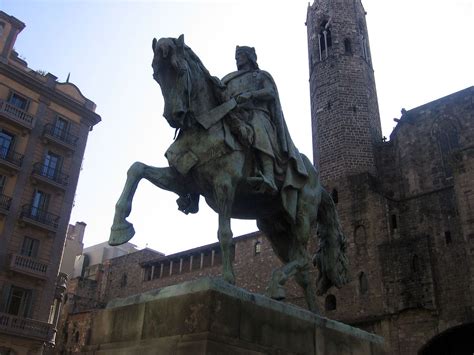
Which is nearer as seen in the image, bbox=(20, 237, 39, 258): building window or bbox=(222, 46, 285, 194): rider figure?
bbox=(222, 46, 285, 194): rider figure

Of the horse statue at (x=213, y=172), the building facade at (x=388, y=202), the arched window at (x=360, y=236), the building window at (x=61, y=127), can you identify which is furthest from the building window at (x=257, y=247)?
the horse statue at (x=213, y=172)

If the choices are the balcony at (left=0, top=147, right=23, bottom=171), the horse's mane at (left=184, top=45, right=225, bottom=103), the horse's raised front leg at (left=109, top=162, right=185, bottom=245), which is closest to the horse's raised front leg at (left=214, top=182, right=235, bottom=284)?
the horse's raised front leg at (left=109, top=162, right=185, bottom=245)

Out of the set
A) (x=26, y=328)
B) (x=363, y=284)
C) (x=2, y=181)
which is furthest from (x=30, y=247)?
(x=363, y=284)

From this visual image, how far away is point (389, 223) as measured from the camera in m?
28.2

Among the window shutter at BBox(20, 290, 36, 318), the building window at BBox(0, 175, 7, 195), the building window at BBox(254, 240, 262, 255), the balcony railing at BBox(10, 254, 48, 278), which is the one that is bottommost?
the window shutter at BBox(20, 290, 36, 318)

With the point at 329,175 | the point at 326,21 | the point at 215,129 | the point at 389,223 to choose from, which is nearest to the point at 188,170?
the point at 215,129

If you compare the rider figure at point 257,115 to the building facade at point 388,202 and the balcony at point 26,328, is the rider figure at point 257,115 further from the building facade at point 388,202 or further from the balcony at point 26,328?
the balcony at point 26,328

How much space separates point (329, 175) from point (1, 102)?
18832 millimetres

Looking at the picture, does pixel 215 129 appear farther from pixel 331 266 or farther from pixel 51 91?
pixel 51 91

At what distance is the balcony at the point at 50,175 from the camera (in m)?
27.9

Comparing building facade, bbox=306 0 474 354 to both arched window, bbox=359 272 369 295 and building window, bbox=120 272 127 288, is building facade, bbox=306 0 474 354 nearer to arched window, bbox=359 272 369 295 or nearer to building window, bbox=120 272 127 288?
arched window, bbox=359 272 369 295

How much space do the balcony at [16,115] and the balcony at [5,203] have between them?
4.17m

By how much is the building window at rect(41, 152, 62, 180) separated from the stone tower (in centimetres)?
1558

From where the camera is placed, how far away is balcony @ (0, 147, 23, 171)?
87.2 ft
